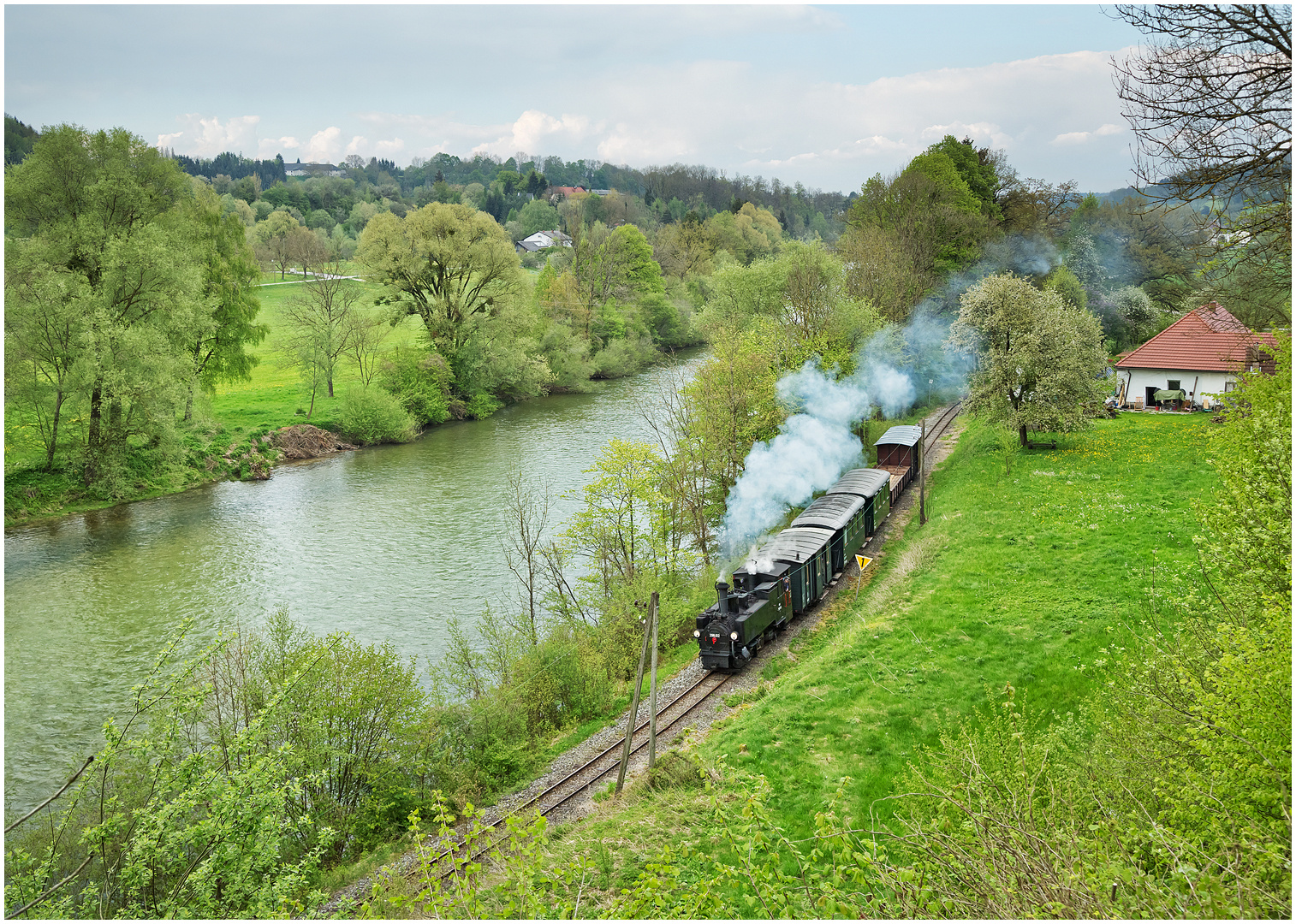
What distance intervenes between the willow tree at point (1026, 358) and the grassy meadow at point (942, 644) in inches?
126

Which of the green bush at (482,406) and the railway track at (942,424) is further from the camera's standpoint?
the green bush at (482,406)

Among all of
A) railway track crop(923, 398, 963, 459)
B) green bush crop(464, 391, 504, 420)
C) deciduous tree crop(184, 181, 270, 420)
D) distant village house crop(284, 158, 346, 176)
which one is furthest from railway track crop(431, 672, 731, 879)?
distant village house crop(284, 158, 346, 176)

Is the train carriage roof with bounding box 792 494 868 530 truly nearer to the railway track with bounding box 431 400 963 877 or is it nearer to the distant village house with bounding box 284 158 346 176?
the railway track with bounding box 431 400 963 877

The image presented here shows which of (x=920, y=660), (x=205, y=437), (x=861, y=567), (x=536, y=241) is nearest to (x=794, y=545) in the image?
(x=861, y=567)

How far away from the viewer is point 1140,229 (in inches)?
2271

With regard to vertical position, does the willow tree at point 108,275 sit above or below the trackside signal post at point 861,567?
above

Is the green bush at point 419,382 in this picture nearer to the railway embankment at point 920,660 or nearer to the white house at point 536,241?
the railway embankment at point 920,660

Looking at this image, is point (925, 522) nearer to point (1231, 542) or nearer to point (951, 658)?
point (951, 658)

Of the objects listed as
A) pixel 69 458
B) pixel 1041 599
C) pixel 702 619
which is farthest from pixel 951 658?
pixel 69 458

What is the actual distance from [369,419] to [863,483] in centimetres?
3043

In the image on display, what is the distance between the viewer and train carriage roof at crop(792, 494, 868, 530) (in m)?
23.3

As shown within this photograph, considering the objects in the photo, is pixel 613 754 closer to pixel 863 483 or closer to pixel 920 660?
pixel 920 660

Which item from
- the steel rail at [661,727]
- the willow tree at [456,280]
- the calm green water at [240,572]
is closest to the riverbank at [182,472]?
the calm green water at [240,572]

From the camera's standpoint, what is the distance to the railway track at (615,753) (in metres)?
15.6
